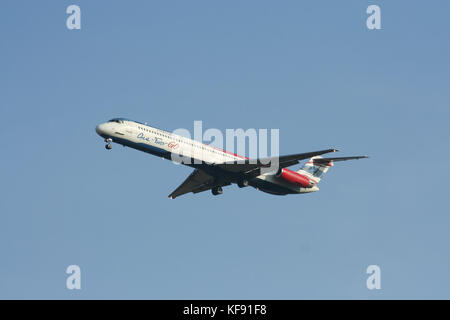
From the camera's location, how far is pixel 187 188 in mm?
68750

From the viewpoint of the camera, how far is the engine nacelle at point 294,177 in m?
64.8

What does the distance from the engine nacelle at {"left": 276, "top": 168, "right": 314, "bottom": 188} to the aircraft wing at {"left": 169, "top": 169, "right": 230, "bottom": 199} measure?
4.42 metres

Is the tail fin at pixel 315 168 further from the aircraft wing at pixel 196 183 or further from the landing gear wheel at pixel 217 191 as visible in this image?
the aircraft wing at pixel 196 183

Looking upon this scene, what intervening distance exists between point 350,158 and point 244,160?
789 cm

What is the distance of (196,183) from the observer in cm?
6794

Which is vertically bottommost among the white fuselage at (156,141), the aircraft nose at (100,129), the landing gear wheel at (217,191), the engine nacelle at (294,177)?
the landing gear wheel at (217,191)

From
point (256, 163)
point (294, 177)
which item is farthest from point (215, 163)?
point (294, 177)

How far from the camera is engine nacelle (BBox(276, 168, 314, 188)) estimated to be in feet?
213

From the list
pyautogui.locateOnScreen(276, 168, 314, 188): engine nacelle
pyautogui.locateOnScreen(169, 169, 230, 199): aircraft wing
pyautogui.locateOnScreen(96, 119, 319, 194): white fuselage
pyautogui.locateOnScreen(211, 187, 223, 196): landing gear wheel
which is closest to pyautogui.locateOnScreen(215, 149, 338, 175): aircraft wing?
pyautogui.locateOnScreen(96, 119, 319, 194): white fuselage

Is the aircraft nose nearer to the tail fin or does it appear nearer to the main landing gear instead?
the main landing gear

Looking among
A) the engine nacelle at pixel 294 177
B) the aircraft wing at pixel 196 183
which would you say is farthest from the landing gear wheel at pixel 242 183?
the engine nacelle at pixel 294 177
